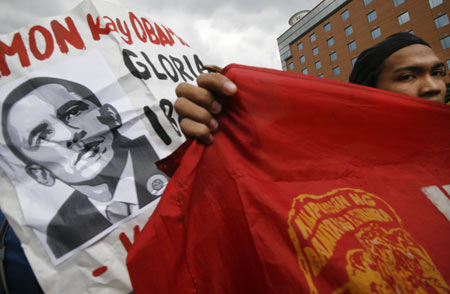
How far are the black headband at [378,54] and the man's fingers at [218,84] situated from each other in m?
0.94

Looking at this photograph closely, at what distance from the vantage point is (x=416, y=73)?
3.32ft

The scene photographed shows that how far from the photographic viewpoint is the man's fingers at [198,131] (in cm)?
59

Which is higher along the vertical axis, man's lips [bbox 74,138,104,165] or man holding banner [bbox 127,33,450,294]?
man's lips [bbox 74,138,104,165]

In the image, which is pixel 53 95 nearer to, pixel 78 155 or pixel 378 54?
pixel 78 155

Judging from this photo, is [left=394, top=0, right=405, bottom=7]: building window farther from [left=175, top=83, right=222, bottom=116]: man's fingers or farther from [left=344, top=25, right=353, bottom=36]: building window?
[left=175, top=83, right=222, bottom=116]: man's fingers

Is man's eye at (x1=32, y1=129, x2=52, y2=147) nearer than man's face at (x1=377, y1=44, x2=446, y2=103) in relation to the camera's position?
Yes

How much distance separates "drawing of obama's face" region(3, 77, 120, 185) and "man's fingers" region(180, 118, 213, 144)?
422mm

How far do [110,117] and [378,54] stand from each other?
1.30 m

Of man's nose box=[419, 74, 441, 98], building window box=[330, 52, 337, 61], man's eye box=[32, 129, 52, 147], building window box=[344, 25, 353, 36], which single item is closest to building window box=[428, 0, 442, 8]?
building window box=[344, 25, 353, 36]

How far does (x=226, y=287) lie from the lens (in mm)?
526

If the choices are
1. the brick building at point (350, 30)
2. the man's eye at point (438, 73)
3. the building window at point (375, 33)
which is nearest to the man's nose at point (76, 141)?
the man's eye at point (438, 73)

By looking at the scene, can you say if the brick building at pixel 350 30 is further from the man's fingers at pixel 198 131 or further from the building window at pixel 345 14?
the man's fingers at pixel 198 131

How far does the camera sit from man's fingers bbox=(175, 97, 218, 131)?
60 centimetres

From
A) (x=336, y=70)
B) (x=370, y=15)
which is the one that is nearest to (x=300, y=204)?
(x=336, y=70)
